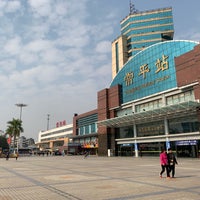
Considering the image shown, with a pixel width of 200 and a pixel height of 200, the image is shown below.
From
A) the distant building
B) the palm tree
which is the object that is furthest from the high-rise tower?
the palm tree

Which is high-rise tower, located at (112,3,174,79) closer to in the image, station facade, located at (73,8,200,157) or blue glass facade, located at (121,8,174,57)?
blue glass facade, located at (121,8,174,57)

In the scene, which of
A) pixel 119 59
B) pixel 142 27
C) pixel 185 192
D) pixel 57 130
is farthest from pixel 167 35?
pixel 185 192

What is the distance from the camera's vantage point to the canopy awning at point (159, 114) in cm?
3422

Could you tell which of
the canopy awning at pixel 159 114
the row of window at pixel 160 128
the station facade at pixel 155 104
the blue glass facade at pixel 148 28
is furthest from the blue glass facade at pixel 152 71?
the blue glass facade at pixel 148 28

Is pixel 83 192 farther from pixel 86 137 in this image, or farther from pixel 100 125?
pixel 86 137

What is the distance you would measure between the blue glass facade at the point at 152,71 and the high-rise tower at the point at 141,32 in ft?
118

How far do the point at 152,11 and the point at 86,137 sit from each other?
50747 mm

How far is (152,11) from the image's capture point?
86.2m

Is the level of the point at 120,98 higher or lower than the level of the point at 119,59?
lower

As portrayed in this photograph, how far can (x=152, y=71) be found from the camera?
4528 cm

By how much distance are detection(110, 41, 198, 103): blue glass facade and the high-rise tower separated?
118 ft

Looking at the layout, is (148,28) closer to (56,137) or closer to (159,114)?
(159,114)

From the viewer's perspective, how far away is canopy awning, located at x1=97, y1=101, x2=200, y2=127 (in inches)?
1347

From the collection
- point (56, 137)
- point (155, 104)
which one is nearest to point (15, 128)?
point (56, 137)
